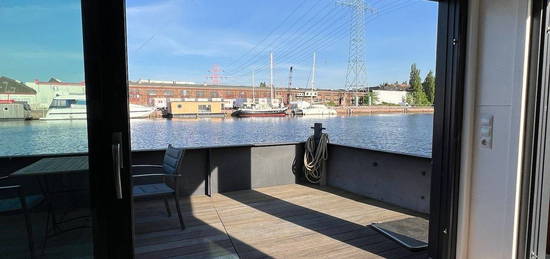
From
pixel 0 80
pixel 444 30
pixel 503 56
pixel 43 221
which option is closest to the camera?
pixel 0 80

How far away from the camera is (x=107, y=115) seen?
42.4 inches

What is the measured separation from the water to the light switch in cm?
155

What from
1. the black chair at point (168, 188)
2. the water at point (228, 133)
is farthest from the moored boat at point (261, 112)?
the black chair at point (168, 188)

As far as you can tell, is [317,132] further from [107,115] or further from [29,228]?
[29,228]

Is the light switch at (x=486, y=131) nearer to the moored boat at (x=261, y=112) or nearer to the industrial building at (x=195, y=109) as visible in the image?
the industrial building at (x=195, y=109)

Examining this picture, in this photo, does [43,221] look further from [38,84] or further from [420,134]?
[420,134]

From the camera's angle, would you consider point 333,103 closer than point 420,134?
No

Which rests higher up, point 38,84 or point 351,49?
point 351,49

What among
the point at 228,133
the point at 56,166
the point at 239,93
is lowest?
the point at 228,133

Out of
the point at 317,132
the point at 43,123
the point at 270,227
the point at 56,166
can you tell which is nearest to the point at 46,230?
the point at 56,166

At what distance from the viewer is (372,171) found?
3461 mm

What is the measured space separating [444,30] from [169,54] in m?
17.3

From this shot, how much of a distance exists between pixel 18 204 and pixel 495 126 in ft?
7.13

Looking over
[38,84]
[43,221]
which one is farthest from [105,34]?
[43,221]
